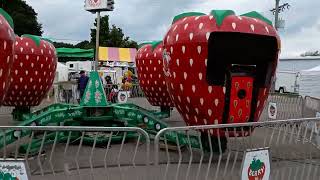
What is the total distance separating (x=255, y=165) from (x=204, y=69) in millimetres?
2528

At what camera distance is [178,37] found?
6.74 m

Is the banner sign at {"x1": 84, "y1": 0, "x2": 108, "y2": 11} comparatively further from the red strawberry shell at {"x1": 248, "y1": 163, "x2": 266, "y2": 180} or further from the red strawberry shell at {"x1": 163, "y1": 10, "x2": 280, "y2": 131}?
the red strawberry shell at {"x1": 248, "y1": 163, "x2": 266, "y2": 180}

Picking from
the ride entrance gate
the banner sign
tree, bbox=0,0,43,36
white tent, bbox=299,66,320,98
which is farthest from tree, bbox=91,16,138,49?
the ride entrance gate

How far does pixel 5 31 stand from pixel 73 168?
6.52 ft

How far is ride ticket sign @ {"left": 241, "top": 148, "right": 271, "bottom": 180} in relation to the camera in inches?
157

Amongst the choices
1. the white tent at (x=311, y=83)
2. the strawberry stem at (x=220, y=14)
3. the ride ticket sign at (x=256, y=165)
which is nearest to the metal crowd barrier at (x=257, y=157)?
the ride ticket sign at (x=256, y=165)

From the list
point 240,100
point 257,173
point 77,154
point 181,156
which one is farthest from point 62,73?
point 257,173

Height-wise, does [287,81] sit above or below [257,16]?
below

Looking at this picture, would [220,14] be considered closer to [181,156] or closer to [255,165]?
[181,156]

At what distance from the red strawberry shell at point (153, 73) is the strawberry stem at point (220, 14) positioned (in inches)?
147

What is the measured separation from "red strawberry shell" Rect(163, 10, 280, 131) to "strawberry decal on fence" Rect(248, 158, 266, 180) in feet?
7.73

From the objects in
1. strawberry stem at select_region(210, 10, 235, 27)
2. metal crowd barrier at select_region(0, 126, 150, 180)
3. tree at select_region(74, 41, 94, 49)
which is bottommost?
metal crowd barrier at select_region(0, 126, 150, 180)

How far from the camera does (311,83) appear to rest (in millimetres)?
17984

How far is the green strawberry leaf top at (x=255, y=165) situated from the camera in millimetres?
4057
